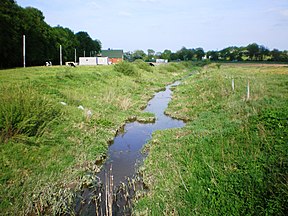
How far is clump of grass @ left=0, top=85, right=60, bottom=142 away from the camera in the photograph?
7562 millimetres

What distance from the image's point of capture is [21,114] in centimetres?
789

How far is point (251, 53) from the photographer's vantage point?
104 meters

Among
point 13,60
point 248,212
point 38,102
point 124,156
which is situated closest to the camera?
point 248,212

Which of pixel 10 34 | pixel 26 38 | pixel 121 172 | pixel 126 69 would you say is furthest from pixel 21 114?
pixel 26 38

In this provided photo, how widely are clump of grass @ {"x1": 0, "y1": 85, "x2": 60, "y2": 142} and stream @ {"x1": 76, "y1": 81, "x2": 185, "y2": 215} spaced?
2.65m

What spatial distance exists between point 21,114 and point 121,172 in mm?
3637

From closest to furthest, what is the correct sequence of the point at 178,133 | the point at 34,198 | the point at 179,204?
1. the point at 179,204
2. the point at 34,198
3. the point at 178,133

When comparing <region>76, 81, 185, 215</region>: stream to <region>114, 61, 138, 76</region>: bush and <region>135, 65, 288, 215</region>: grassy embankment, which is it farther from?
<region>114, 61, 138, 76</region>: bush

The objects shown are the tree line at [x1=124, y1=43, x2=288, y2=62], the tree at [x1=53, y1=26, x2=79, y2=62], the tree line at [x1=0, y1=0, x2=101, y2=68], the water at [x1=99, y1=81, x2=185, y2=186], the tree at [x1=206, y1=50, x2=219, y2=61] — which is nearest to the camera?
the water at [x1=99, y1=81, x2=185, y2=186]

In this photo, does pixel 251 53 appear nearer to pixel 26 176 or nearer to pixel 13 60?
pixel 13 60

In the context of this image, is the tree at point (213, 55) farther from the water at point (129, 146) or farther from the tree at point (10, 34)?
the water at point (129, 146)

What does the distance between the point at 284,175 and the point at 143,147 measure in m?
6.24

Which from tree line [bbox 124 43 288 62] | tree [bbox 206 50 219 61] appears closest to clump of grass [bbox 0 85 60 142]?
tree line [bbox 124 43 288 62]

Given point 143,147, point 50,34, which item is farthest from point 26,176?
point 50,34
